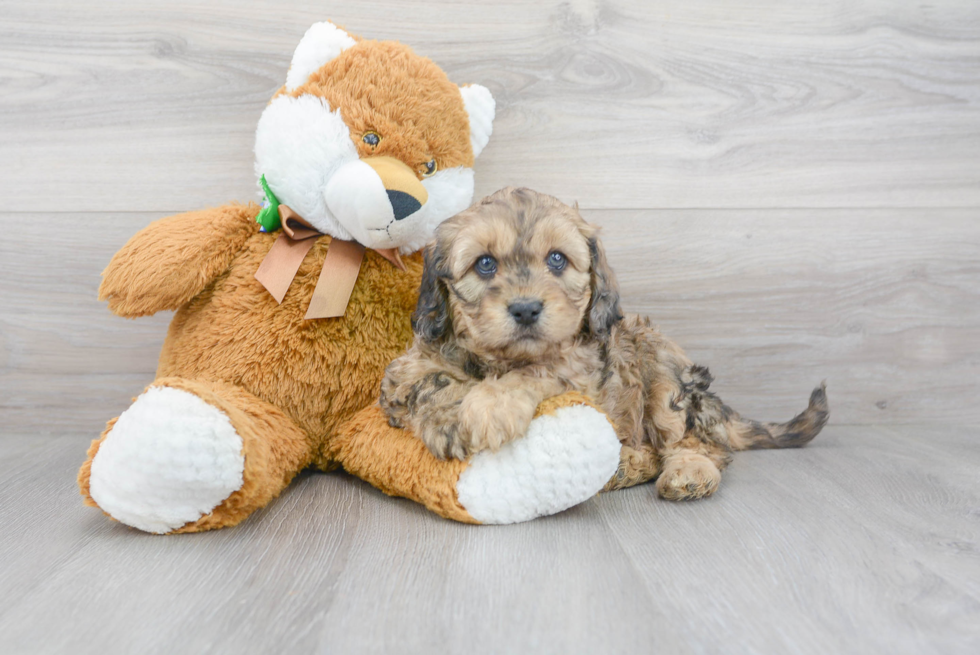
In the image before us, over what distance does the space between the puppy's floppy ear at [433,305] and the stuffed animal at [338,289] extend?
0.47ft

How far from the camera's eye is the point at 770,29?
2234 millimetres

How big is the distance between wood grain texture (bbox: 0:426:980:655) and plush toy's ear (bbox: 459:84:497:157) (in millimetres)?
979

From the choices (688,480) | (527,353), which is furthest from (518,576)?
(688,480)

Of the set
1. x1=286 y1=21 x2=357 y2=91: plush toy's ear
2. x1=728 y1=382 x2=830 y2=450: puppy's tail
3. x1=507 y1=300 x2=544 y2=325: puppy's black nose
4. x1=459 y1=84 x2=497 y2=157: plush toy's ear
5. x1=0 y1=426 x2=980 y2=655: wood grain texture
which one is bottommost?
x1=728 y1=382 x2=830 y2=450: puppy's tail

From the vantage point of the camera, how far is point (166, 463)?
1338 mm

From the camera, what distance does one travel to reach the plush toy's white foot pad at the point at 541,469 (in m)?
1.45

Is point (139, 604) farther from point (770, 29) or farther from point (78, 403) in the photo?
point (770, 29)

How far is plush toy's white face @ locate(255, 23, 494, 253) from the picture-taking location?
1643 millimetres

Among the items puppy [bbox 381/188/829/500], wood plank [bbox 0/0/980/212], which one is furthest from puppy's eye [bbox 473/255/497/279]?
wood plank [bbox 0/0/980/212]

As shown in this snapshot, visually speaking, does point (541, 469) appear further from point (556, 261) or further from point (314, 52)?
point (314, 52)

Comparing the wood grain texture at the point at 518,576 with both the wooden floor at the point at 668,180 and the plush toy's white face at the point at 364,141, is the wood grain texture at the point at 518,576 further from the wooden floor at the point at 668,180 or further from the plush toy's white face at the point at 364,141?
the plush toy's white face at the point at 364,141

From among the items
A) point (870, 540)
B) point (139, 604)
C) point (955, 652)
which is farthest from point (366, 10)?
point (955, 652)

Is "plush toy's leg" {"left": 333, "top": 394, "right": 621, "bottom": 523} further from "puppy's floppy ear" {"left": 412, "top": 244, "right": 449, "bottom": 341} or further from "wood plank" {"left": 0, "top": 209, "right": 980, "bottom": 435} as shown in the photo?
"wood plank" {"left": 0, "top": 209, "right": 980, "bottom": 435}

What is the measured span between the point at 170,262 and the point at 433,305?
652 mm
